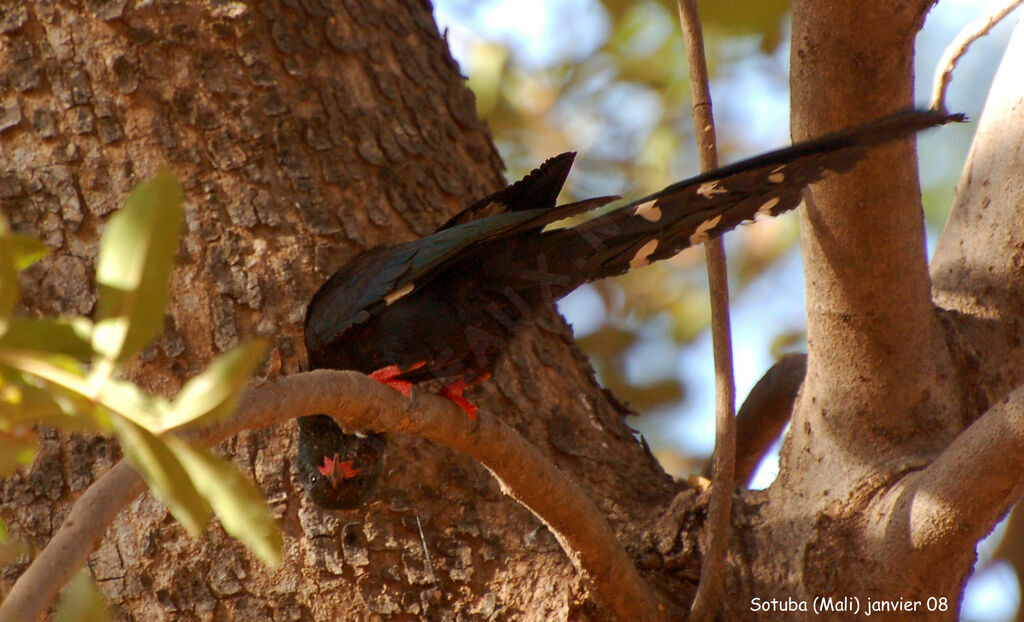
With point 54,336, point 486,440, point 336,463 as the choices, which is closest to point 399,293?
point 336,463

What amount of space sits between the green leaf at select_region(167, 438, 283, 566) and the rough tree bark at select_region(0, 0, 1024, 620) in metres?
1.98

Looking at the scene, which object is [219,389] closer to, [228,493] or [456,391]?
[228,493]

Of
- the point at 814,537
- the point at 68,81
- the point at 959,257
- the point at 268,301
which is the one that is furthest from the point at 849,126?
the point at 68,81

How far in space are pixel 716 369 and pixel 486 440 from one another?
2.52ft

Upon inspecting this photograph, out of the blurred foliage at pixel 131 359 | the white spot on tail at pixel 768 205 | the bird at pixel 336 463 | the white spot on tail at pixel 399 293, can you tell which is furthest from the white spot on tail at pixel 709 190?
the blurred foliage at pixel 131 359

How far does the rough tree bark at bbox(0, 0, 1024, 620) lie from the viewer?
2.72m

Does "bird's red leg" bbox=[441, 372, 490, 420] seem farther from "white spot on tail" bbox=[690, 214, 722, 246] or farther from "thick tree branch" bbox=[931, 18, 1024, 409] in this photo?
"thick tree branch" bbox=[931, 18, 1024, 409]

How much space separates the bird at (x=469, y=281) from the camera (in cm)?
301

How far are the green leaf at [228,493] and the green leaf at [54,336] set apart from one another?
0.14 m

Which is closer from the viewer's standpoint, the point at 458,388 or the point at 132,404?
the point at 132,404

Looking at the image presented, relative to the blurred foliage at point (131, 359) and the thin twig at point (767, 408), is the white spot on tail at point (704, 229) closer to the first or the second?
the thin twig at point (767, 408)

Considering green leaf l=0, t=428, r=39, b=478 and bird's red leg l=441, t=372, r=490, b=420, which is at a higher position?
bird's red leg l=441, t=372, r=490, b=420

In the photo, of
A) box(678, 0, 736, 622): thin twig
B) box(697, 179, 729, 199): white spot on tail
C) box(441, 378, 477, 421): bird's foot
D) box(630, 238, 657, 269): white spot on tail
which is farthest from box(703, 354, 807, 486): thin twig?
box(697, 179, 729, 199): white spot on tail

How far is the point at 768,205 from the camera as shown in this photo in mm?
2668
